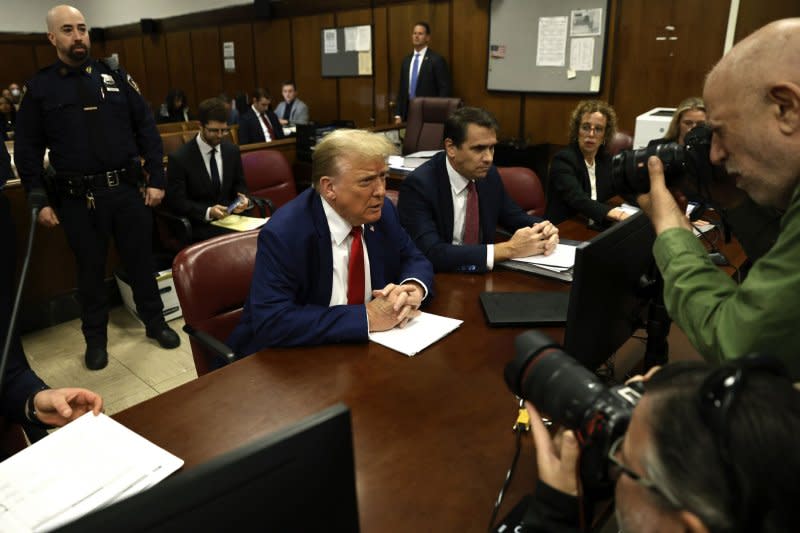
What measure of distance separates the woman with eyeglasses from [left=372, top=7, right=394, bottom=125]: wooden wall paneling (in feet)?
12.9

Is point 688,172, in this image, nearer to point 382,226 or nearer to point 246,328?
point 382,226

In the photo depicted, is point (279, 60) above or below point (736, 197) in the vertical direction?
above

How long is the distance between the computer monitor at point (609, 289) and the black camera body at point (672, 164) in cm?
9

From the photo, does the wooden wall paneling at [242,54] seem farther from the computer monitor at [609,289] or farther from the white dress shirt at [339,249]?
the computer monitor at [609,289]

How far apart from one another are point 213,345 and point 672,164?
4.09 ft

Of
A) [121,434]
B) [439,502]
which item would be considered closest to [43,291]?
[121,434]

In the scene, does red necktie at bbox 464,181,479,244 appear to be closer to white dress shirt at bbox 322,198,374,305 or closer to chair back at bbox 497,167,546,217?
chair back at bbox 497,167,546,217

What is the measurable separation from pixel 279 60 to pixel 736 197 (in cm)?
753

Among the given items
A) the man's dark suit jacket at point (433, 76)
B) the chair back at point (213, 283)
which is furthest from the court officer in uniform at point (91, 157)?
the man's dark suit jacket at point (433, 76)

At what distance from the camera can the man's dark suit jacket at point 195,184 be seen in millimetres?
3363

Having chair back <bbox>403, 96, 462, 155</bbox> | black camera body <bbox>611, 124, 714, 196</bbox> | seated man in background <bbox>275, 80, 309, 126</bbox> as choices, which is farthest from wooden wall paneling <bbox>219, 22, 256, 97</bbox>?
black camera body <bbox>611, 124, 714, 196</bbox>

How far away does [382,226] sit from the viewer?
1.85 m

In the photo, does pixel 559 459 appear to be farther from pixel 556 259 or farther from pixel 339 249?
pixel 556 259

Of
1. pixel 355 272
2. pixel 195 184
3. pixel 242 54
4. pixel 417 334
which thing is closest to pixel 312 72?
pixel 242 54
